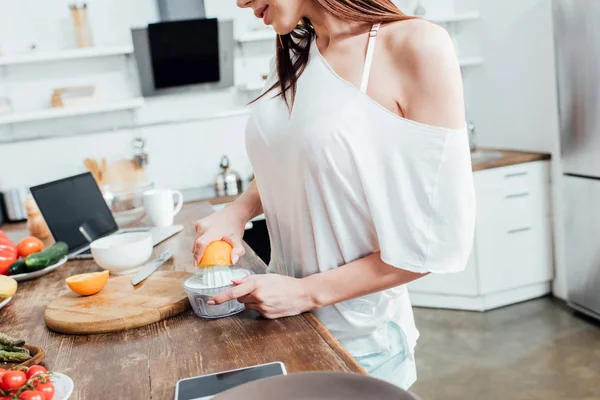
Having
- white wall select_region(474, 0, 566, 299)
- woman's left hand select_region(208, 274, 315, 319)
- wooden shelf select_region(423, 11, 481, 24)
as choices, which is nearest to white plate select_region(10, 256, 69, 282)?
woman's left hand select_region(208, 274, 315, 319)

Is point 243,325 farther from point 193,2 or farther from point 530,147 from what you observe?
point 530,147

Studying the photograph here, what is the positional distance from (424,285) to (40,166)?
7.42 ft

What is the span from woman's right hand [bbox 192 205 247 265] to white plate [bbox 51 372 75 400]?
1.21ft

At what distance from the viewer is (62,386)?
34.1 inches

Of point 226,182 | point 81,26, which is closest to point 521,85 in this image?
point 226,182

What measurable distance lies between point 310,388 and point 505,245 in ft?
9.21

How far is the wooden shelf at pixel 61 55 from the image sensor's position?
122 inches

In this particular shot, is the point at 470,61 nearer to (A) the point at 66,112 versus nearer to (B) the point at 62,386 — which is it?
(A) the point at 66,112

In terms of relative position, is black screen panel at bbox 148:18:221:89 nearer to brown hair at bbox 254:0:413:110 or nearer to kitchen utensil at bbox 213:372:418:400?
brown hair at bbox 254:0:413:110

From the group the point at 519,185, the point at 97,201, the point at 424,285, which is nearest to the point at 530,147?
the point at 519,185

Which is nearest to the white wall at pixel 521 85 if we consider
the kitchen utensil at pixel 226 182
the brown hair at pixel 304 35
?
the kitchen utensil at pixel 226 182

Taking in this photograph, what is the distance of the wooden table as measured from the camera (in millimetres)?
885

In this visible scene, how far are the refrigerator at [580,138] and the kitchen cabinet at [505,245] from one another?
0.73 feet

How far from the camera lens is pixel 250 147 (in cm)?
124
